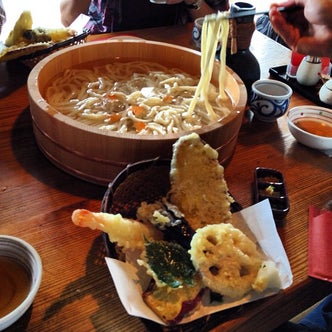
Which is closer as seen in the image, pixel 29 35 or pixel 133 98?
pixel 133 98

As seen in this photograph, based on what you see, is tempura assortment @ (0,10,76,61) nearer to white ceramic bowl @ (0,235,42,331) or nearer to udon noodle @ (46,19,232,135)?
udon noodle @ (46,19,232,135)

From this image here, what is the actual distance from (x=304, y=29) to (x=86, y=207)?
1.35m

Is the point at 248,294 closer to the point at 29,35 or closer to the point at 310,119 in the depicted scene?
the point at 310,119

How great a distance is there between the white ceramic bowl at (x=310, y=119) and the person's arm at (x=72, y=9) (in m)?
1.89

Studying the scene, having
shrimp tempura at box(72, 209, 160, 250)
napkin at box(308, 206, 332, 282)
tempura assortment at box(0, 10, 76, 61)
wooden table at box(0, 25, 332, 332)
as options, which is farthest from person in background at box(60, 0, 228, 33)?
shrimp tempura at box(72, 209, 160, 250)

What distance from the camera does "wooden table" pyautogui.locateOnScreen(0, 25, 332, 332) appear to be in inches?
45.6

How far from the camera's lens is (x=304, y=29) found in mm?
1986

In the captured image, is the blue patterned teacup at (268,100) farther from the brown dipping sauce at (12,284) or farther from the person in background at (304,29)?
the brown dipping sauce at (12,284)

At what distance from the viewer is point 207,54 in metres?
1.91

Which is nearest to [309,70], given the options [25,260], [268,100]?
[268,100]

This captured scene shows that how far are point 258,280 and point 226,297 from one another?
0.33ft

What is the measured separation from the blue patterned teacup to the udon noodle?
0.17 metres

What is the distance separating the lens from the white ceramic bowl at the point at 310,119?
1.93 metres

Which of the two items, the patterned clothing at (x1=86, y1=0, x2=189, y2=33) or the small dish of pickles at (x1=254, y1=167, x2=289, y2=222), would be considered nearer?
Result: the small dish of pickles at (x1=254, y1=167, x2=289, y2=222)
